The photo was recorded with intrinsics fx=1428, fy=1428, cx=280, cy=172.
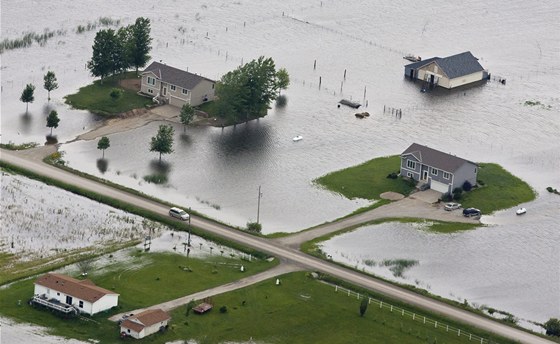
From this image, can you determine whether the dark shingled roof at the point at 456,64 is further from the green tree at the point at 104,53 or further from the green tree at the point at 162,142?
the green tree at the point at 162,142

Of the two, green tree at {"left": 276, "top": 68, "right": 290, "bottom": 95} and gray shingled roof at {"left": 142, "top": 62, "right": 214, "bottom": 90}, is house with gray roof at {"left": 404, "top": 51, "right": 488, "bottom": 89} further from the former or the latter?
gray shingled roof at {"left": 142, "top": 62, "right": 214, "bottom": 90}

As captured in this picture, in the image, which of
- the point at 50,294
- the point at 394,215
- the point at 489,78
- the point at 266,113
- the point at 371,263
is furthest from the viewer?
the point at 489,78

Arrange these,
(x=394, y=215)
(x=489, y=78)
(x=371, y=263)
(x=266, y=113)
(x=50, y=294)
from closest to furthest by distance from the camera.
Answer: (x=50, y=294) → (x=371, y=263) → (x=394, y=215) → (x=266, y=113) → (x=489, y=78)

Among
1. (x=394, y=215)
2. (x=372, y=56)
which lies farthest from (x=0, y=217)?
(x=372, y=56)

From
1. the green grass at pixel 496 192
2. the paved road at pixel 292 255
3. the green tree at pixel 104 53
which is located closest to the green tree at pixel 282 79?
the green tree at pixel 104 53

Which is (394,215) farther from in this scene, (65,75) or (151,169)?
(65,75)

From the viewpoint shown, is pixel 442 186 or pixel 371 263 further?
pixel 442 186
